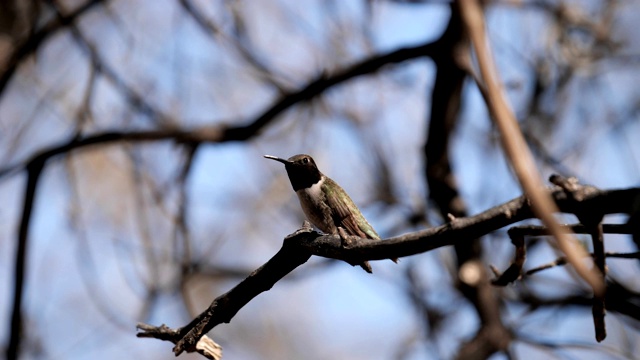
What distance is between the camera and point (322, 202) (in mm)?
3799

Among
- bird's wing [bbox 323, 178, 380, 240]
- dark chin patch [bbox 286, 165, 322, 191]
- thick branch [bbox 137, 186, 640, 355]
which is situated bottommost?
→ thick branch [bbox 137, 186, 640, 355]

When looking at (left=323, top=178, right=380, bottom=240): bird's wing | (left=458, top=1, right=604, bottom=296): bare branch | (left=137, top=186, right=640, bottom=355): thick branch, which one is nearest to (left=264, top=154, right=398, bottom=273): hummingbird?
(left=323, top=178, right=380, bottom=240): bird's wing

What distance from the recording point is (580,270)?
1408mm

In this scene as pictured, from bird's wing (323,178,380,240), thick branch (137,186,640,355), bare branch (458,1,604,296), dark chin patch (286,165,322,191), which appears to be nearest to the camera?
bare branch (458,1,604,296)

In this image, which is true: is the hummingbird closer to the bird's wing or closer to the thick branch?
the bird's wing

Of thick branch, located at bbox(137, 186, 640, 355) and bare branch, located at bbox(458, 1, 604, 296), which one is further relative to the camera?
thick branch, located at bbox(137, 186, 640, 355)

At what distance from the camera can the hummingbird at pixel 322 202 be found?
3748 millimetres

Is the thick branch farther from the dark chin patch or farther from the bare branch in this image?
the dark chin patch

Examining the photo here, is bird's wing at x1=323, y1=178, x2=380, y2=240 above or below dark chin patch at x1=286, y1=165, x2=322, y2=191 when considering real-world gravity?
below

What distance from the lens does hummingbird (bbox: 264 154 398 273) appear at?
3.75 metres

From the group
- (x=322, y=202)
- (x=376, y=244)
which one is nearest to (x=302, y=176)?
(x=322, y=202)

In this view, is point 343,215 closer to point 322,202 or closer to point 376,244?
point 322,202

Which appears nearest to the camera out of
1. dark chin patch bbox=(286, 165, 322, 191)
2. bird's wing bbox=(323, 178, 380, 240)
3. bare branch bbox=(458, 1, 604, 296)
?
bare branch bbox=(458, 1, 604, 296)

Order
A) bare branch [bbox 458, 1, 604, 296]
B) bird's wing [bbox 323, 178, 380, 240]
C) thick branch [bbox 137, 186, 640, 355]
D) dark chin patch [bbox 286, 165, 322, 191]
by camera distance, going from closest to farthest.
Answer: bare branch [bbox 458, 1, 604, 296] < thick branch [bbox 137, 186, 640, 355] < bird's wing [bbox 323, 178, 380, 240] < dark chin patch [bbox 286, 165, 322, 191]
